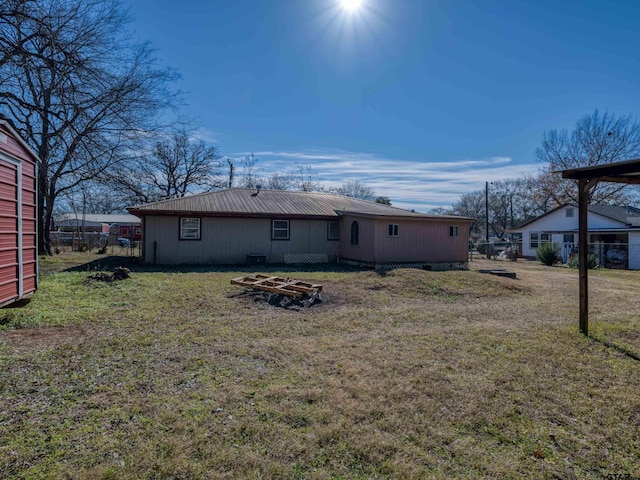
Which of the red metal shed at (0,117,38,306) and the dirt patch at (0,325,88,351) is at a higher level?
the red metal shed at (0,117,38,306)

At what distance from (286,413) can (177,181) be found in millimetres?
33161

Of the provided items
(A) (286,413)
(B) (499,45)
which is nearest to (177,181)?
(B) (499,45)

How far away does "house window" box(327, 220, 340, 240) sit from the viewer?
712 inches

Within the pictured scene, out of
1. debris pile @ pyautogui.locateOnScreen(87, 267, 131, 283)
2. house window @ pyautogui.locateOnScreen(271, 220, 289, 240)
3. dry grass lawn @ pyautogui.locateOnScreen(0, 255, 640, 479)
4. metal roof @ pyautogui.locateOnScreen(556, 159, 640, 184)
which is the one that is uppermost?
metal roof @ pyautogui.locateOnScreen(556, 159, 640, 184)

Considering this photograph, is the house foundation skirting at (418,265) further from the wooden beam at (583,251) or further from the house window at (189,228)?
the wooden beam at (583,251)

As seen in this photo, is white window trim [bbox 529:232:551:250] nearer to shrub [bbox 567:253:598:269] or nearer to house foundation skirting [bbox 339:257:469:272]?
shrub [bbox 567:253:598:269]

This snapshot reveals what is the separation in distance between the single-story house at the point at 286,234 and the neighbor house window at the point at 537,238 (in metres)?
15.2

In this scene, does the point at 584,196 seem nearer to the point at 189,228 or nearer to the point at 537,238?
the point at 189,228

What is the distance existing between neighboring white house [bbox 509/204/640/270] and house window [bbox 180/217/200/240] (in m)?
21.7

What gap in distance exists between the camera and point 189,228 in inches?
621

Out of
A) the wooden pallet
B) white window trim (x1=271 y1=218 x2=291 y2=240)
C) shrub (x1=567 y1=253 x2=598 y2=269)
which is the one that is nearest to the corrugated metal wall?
the wooden pallet

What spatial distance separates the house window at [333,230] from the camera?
18078mm

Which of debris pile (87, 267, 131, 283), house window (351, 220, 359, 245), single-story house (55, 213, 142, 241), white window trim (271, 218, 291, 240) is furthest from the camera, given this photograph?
single-story house (55, 213, 142, 241)

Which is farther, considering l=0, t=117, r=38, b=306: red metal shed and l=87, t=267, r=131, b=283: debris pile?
l=87, t=267, r=131, b=283: debris pile
